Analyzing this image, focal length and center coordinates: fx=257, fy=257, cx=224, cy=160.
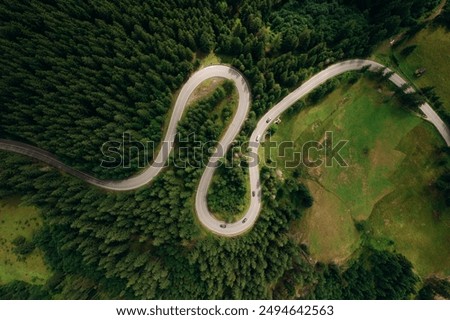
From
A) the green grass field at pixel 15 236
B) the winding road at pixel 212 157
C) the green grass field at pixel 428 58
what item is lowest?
the green grass field at pixel 15 236

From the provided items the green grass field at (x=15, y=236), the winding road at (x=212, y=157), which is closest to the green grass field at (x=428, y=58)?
the winding road at (x=212, y=157)

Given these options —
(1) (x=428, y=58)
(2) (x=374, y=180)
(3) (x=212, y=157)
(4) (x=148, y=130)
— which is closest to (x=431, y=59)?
(1) (x=428, y=58)

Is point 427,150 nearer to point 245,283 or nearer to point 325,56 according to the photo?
point 325,56

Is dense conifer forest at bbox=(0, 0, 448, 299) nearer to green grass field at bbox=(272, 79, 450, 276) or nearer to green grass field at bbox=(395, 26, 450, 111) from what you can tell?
green grass field at bbox=(272, 79, 450, 276)

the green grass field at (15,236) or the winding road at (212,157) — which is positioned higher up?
the winding road at (212,157)

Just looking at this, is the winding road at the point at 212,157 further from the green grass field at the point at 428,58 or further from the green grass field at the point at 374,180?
the green grass field at the point at 428,58

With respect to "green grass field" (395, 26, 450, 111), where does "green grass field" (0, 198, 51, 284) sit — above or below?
below

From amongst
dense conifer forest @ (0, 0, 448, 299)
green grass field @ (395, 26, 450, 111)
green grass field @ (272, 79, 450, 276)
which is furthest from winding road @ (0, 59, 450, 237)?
green grass field @ (395, 26, 450, 111)
